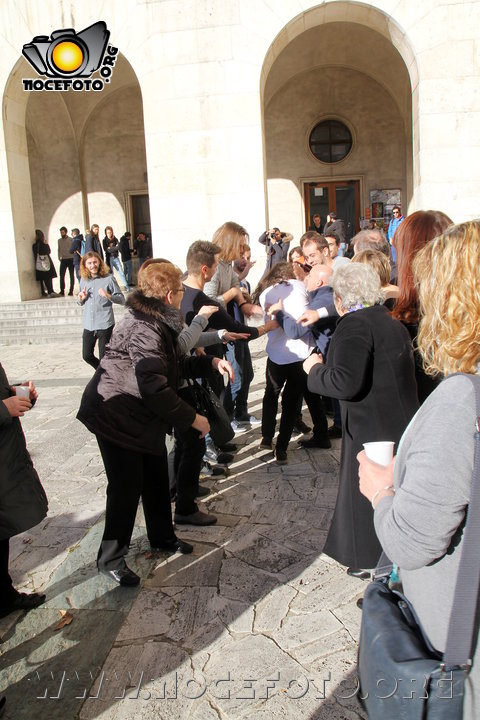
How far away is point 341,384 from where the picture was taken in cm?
264

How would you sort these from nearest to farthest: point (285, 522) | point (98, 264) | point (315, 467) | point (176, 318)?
point (176, 318), point (285, 522), point (315, 467), point (98, 264)

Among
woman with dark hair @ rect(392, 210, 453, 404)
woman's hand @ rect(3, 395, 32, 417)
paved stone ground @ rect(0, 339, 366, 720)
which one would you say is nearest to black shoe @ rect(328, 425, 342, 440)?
paved stone ground @ rect(0, 339, 366, 720)

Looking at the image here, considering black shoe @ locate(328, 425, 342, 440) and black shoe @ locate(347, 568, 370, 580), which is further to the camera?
black shoe @ locate(328, 425, 342, 440)

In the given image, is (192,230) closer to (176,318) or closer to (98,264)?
(98,264)

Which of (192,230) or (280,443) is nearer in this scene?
(280,443)

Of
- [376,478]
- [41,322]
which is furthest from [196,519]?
[41,322]

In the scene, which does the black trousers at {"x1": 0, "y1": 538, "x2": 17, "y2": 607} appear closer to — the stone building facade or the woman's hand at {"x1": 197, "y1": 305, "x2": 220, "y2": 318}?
the woman's hand at {"x1": 197, "y1": 305, "x2": 220, "y2": 318}

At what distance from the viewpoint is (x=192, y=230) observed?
12.2 metres

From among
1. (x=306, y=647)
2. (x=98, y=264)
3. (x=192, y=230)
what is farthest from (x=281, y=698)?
(x=192, y=230)

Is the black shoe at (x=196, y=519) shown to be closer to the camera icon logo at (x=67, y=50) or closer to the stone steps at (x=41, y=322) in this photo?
the stone steps at (x=41, y=322)

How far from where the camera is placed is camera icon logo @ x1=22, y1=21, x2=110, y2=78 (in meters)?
12.4

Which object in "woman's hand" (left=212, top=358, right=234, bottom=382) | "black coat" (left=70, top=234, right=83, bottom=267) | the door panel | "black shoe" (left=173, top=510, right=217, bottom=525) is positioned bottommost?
"black shoe" (left=173, top=510, right=217, bottom=525)

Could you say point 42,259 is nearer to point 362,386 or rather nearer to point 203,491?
point 203,491

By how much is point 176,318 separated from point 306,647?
1.71 m
